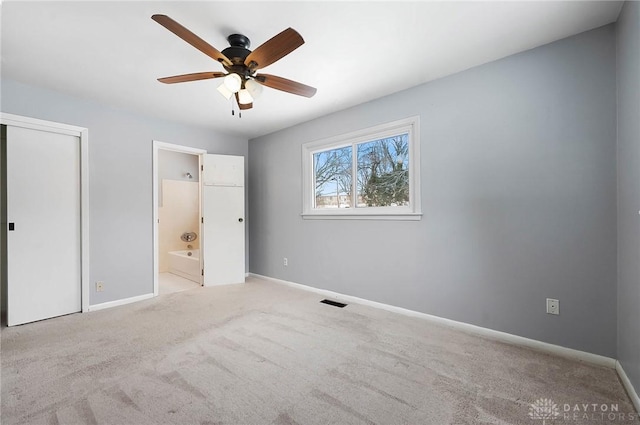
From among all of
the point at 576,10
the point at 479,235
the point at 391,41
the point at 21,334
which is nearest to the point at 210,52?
the point at 391,41

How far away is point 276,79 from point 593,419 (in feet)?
9.42

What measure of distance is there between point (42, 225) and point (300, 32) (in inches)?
128

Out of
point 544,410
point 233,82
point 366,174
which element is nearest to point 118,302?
point 233,82

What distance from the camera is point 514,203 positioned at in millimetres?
2309

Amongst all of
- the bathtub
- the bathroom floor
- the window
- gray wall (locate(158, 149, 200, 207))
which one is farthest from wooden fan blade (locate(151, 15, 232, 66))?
gray wall (locate(158, 149, 200, 207))

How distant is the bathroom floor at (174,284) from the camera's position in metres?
4.04

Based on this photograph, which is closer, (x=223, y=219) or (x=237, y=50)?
(x=237, y=50)

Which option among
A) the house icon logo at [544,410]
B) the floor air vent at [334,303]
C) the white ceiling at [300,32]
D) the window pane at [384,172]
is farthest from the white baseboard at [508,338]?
the white ceiling at [300,32]

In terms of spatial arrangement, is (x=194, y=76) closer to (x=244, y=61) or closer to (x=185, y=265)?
(x=244, y=61)

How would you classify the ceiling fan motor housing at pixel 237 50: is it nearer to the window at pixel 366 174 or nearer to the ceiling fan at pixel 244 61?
the ceiling fan at pixel 244 61

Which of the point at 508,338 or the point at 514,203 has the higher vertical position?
the point at 514,203

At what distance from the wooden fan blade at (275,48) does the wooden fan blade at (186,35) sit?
0.66ft

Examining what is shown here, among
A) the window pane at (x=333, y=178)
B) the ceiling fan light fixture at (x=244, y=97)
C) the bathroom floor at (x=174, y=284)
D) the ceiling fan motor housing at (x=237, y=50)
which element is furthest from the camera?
the bathroom floor at (x=174, y=284)

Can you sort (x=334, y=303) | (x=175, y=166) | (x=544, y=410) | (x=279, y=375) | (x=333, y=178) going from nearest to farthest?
(x=544, y=410) < (x=279, y=375) < (x=334, y=303) < (x=333, y=178) < (x=175, y=166)
